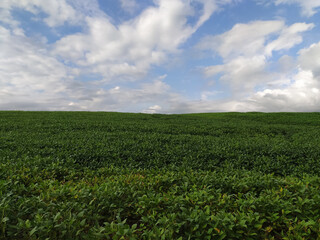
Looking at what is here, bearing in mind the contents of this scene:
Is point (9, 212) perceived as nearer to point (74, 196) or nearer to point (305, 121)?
point (74, 196)

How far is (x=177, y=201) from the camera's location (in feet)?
14.3

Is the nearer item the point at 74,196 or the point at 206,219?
the point at 206,219

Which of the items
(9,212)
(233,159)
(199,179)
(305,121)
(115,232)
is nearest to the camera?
(115,232)

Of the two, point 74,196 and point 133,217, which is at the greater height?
point 74,196

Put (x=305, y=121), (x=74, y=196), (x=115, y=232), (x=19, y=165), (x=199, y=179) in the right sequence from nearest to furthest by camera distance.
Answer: (x=115, y=232), (x=74, y=196), (x=199, y=179), (x=19, y=165), (x=305, y=121)

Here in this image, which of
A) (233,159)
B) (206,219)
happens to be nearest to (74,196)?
(206,219)

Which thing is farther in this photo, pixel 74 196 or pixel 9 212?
pixel 74 196

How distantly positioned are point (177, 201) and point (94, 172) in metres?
4.48

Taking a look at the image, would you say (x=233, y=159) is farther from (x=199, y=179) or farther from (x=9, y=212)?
(x=9, y=212)

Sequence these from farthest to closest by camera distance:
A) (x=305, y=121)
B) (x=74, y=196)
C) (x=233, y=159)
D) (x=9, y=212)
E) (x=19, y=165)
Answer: (x=305, y=121), (x=233, y=159), (x=19, y=165), (x=74, y=196), (x=9, y=212)

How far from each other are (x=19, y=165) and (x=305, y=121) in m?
34.0

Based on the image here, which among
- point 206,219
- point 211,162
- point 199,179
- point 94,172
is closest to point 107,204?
point 206,219

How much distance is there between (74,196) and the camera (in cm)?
458

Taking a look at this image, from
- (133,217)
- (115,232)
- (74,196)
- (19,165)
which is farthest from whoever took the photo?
(19,165)
